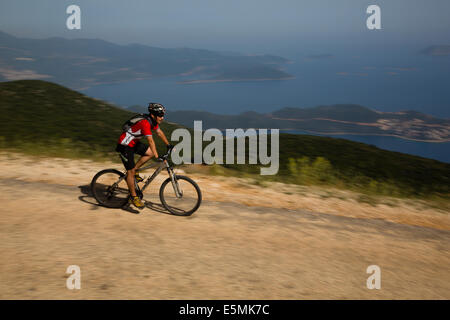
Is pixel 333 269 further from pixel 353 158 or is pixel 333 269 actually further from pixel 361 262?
pixel 353 158

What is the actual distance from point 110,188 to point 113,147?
7520mm

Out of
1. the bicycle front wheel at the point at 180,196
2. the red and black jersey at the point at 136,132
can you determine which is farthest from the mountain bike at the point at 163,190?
the red and black jersey at the point at 136,132

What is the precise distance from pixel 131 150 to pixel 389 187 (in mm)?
11504

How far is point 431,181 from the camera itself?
55.0ft

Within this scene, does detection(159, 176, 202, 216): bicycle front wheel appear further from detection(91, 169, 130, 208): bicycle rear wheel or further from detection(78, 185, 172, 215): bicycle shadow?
detection(91, 169, 130, 208): bicycle rear wheel

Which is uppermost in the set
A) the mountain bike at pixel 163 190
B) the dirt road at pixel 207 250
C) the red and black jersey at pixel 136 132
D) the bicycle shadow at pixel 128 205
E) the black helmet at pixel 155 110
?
the black helmet at pixel 155 110

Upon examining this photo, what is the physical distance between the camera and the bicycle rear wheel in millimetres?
7695

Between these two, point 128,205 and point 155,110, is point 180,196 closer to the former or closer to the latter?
point 128,205

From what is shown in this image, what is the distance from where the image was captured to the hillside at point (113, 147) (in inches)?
543

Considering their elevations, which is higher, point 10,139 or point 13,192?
point 10,139

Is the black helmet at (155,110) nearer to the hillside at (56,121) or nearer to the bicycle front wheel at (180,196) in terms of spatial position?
the bicycle front wheel at (180,196)

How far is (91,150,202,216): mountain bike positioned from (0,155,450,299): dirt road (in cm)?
29

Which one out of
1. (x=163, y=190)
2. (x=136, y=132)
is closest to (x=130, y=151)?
(x=136, y=132)
